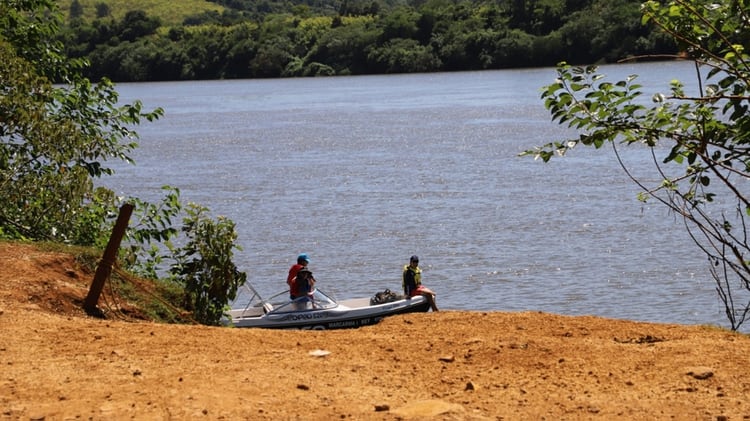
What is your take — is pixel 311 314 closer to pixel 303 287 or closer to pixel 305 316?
pixel 305 316

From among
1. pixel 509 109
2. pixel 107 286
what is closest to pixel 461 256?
pixel 107 286

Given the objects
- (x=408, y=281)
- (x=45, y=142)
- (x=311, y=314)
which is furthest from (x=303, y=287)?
(x=45, y=142)

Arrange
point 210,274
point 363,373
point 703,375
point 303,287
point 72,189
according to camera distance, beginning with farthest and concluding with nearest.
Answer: point 303,287, point 72,189, point 210,274, point 363,373, point 703,375

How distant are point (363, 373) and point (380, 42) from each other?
4323 inches

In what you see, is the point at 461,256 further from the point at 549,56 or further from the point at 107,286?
the point at 549,56

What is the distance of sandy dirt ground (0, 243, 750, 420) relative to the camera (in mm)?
7195

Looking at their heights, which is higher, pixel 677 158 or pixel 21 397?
pixel 677 158

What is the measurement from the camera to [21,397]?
746 centimetres

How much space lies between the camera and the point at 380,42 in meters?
117

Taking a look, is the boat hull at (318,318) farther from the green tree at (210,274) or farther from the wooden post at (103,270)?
the wooden post at (103,270)

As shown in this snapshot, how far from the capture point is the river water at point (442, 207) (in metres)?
21.8

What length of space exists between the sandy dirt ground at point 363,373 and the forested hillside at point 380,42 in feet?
266

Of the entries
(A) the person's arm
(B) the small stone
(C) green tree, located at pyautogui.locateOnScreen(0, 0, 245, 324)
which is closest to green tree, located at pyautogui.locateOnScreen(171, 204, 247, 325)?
(C) green tree, located at pyautogui.locateOnScreen(0, 0, 245, 324)

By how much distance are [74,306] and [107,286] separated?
2.90ft
